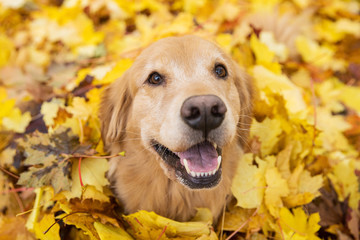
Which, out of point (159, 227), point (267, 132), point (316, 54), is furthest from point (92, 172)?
point (316, 54)

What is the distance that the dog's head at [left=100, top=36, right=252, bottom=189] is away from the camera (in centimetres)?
171

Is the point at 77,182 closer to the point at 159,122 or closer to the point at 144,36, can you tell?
the point at 159,122

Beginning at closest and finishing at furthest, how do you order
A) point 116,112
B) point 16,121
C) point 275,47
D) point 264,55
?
point 116,112 → point 16,121 → point 264,55 → point 275,47

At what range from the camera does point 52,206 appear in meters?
2.13

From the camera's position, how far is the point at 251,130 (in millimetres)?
2447

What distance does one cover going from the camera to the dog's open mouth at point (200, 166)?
6.02 feet

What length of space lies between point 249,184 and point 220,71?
0.89m

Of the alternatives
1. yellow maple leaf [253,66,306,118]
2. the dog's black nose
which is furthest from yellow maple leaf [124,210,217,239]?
yellow maple leaf [253,66,306,118]

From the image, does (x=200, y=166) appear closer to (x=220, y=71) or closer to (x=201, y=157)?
(x=201, y=157)

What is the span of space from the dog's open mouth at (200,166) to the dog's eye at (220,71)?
0.59 meters

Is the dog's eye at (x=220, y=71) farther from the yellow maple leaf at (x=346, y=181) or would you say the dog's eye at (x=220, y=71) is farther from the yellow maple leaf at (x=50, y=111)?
the yellow maple leaf at (x=50, y=111)

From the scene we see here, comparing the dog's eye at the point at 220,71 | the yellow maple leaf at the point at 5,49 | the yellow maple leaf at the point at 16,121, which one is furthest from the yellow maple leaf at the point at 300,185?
the yellow maple leaf at the point at 5,49

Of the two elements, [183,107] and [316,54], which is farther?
[316,54]

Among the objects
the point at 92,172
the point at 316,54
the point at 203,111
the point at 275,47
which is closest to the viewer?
the point at 203,111
